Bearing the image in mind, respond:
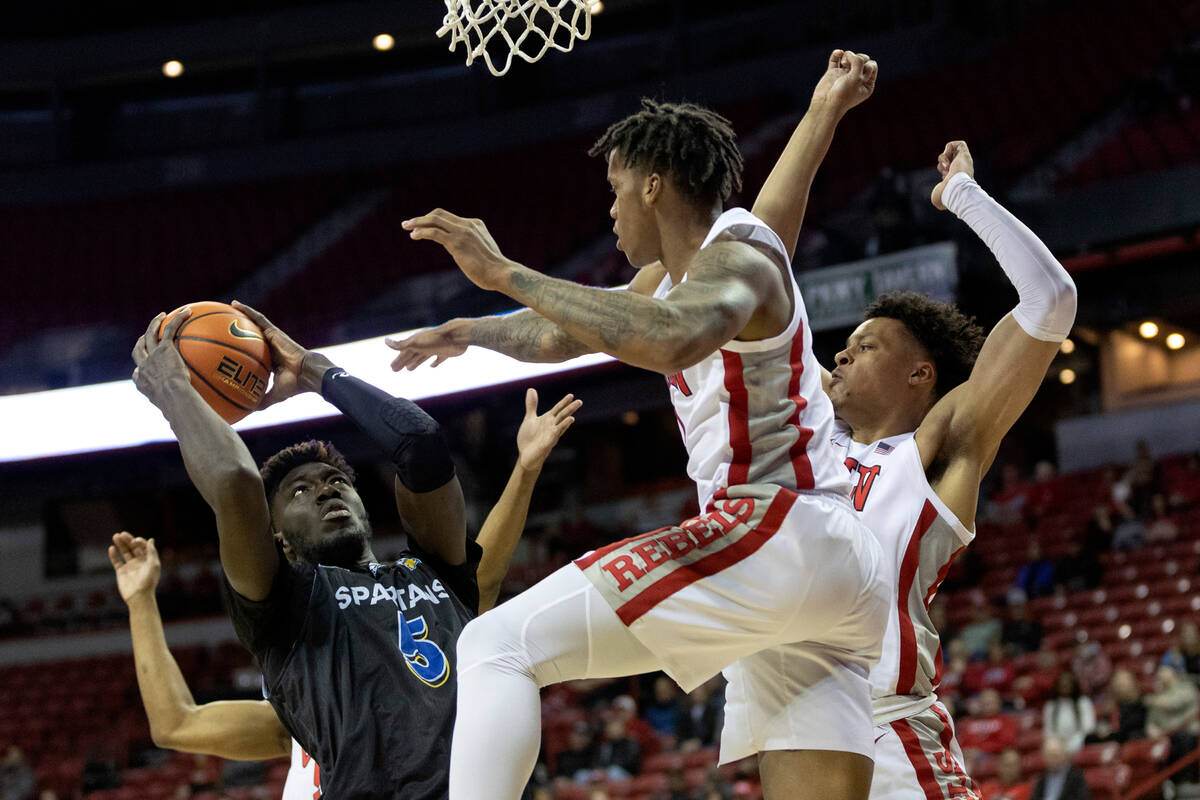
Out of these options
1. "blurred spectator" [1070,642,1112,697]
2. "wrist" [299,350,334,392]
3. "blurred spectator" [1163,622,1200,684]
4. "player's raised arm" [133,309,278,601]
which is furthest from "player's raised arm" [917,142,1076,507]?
"blurred spectator" [1070,642,1112,697]

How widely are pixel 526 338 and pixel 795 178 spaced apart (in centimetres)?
79

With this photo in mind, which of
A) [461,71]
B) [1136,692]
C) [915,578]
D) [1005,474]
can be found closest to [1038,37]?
[1005,474]

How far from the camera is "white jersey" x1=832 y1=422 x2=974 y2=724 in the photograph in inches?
129

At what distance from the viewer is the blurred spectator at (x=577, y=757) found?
32.8ft

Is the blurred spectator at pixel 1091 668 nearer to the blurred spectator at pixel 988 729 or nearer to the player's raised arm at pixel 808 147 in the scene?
the blurred spectator at pixel 988 729

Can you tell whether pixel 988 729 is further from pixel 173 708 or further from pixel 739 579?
pixel 739 579

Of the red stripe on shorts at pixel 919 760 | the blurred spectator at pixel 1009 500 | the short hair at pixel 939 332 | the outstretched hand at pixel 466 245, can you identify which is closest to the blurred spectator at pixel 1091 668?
the blurred spectator at pixel 1009 500

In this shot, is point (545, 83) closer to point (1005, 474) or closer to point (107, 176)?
point (107, 176)

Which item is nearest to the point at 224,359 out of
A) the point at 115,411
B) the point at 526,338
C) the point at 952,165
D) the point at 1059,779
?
the point at 526,338

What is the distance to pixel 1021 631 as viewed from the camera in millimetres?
10227

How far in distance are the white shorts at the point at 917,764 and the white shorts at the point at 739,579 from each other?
0.62 meters

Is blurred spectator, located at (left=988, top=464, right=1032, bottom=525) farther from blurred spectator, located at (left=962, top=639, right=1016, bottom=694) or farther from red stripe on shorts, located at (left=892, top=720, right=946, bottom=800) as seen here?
red stripe on shorts, located at (left=892, top=720, right=946, bottom=800)

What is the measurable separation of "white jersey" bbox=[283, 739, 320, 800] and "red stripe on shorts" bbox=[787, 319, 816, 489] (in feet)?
5.16

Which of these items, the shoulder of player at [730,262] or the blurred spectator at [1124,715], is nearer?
the shoulder of player at [730,262]
